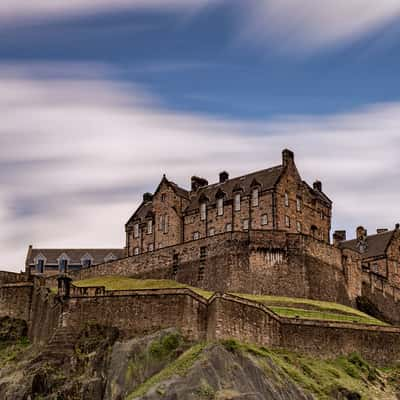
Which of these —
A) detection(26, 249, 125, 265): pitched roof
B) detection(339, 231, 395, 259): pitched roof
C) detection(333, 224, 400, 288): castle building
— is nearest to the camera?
detection(333, 224, 400, 288): castle building

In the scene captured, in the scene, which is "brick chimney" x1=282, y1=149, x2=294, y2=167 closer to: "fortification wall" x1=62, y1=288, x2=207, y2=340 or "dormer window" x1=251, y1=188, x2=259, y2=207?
"dormer window" x1=251, y1=188, x2=259, y2=207

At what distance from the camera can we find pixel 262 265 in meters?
69.9

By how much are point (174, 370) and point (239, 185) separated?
103 ft

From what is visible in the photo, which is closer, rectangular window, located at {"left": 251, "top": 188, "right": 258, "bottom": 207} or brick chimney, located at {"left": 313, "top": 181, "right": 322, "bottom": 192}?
rectangular window, located at {"left": 251, "top": 188, "right": 258, "bottom": 207}

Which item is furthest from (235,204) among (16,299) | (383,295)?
(16,299)

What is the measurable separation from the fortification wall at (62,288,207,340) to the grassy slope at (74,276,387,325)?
552cm

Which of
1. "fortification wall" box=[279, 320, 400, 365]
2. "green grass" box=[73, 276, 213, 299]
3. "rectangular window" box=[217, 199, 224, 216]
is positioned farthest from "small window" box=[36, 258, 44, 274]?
"fortification wall" box=[279, 320, 400, 365]

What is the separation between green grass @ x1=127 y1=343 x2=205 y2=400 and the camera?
166 feet

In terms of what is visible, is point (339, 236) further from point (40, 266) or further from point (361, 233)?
point (40, 266)

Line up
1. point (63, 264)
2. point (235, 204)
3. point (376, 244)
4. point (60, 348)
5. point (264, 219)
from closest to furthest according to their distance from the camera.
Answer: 1. point (60, 348)
2. point (264, 219)
3. point (235, 204)
4. point (376, 244)
5. point (63, 264)

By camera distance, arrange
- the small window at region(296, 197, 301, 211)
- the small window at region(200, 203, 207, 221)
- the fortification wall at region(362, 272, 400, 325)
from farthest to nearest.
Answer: the small window at region(200, 203, 207, 221) < the fortification wall at region(362, 272, 400, 325) < the small window at region(296, 197, 301, 211)

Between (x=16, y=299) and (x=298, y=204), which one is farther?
(x=298, y=204)

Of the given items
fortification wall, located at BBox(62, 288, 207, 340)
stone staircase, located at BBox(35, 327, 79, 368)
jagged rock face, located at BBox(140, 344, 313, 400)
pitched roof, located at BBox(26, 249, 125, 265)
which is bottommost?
jagged rock face, located at BBox(140, 344, 313, 400)

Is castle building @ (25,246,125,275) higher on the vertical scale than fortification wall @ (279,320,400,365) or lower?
higher
